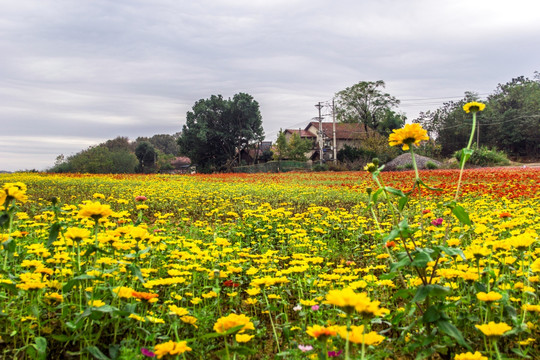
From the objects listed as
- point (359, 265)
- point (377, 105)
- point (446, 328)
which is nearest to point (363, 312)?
point (446, 328)

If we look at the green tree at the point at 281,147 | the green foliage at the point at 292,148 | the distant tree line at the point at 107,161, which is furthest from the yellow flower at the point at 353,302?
the green tree at the point at 281,147

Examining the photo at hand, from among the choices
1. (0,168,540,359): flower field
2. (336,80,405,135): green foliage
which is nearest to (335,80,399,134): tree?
(336,80,405,135): green foliage

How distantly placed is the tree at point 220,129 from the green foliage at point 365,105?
12.2 metres

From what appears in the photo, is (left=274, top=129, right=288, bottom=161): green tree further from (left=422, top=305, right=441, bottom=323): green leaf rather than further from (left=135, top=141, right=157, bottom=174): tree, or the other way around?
(left=422, top=305, right=441, bottom=323): green leaf

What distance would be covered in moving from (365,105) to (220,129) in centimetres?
1809

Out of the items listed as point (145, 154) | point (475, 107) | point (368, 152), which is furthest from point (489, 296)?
point (145, 154)

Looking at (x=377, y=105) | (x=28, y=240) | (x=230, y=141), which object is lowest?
(x=28, y=240)

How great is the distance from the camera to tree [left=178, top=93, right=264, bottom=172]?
126ft

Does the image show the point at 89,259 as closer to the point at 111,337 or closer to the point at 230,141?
the point at 111,337

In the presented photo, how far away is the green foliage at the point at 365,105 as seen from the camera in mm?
44750

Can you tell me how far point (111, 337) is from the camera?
6.92 feet

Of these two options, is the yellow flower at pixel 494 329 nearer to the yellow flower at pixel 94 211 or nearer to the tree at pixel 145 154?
the yellow flower at pixel 94 211

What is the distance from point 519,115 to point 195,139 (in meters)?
36.8

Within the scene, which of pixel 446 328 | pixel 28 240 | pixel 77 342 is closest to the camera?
pixel 446 328
